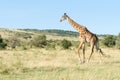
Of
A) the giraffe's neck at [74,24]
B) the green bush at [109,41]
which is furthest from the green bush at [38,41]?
the giraffe's neck at [74,24]

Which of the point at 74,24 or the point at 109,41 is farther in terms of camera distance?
the point at 109,41

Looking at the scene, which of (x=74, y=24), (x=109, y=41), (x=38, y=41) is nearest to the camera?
(x=74, y=24)

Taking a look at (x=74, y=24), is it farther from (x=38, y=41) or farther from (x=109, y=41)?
(x=38, y=41)

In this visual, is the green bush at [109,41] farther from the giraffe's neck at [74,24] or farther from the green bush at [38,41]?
the giraffe's neck at [74,24]

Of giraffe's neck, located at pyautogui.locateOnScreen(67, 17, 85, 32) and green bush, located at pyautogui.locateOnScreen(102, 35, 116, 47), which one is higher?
giraffe's neck, located at pyautogui.locateOnScreen(67, 17, 85, 32)

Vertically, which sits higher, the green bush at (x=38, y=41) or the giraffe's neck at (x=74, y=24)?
the giraffe's neck at (x=74, y=24)

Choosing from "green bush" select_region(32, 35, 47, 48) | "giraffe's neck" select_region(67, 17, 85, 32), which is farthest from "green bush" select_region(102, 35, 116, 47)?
"giraffe's neck" select_region(67, 17, 85, 32)

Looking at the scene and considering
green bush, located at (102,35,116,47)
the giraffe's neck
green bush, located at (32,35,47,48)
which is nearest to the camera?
the giraffe's neck

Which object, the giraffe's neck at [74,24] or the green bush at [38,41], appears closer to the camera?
the giraffe's neck at [74,24]

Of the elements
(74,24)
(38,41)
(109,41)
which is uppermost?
(74,24)

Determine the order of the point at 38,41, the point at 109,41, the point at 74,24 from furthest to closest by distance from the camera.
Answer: the point at 38,41, the point at 109,41, the point at 74,24

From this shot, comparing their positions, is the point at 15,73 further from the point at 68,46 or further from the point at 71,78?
the point at 68,46

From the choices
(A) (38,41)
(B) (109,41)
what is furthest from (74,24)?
(A) (38,41)

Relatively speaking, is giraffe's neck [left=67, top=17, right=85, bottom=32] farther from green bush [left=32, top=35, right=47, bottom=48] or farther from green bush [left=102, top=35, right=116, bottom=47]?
green bush [left=32, top=35, right=47, bottom=48]
